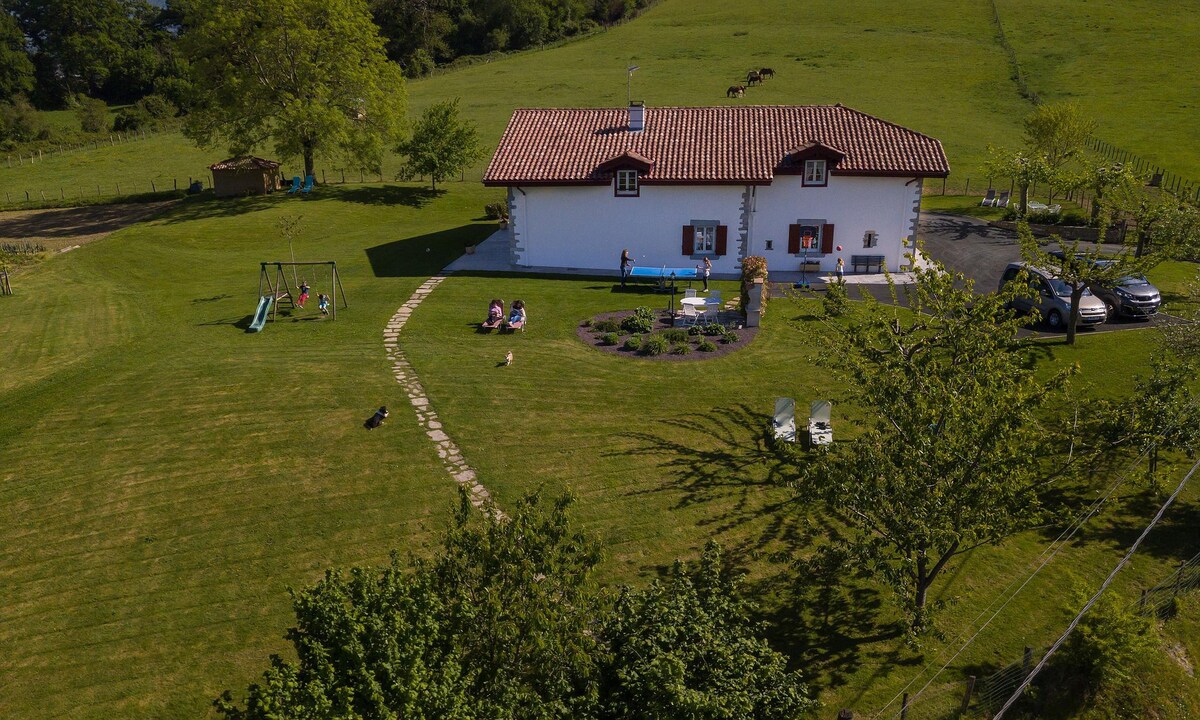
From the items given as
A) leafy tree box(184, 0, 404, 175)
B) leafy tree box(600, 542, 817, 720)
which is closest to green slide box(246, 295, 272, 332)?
leafy tree box(600, 542, 817, 720)

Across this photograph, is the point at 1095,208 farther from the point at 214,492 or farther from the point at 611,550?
the point at 214,492

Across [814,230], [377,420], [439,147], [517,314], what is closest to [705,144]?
[814,230]

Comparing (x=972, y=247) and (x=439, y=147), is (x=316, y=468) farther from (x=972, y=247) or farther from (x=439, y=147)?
(x=439, y=147)

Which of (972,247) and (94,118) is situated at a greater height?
(94,118)

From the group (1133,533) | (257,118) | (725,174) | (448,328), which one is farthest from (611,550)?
(257,118)

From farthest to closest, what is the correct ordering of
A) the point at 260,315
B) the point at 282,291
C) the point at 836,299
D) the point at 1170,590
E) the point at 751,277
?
1. the point at 282,291
2. the point at 751,277
3. the point at 260,315
4. the point at 836,299
5. the point at 1170,590

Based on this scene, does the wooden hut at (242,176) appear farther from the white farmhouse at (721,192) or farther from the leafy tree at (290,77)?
the white farmhouse at (721,192)
